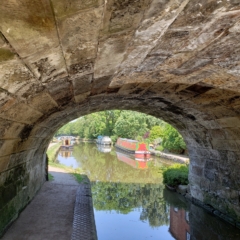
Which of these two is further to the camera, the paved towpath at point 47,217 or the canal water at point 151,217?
the canal water at point 151,217

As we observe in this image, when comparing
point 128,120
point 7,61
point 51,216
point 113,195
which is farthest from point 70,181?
point 128,120

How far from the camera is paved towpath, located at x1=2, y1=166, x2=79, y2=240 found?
15.8 ft

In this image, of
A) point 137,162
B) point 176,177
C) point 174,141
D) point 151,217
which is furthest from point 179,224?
point 174,141

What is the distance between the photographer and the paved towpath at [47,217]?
4.82 m

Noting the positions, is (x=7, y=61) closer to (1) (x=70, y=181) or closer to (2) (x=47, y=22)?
(2) (x=47, y=22)

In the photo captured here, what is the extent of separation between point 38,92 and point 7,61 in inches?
40.2

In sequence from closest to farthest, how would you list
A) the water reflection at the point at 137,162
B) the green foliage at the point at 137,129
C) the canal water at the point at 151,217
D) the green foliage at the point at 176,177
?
the canal water at the point at 151,217, the green foliage at the point at 176,177, the water reflection at the point at 137,162, the green foliage at the point at 137,129

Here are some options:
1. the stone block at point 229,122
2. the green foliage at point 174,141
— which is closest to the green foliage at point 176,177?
the stone block at point 229,122

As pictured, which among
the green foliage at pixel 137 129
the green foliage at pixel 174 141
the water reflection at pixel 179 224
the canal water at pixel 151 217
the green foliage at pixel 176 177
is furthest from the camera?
the green foliage at pixel 137 129

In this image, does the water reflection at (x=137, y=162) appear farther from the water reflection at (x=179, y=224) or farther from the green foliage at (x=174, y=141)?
the water reflection at (x=179, y=224)

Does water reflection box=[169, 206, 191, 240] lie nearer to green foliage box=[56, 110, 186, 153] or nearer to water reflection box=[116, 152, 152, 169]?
water reflection box=[116, 152, 152, 169]

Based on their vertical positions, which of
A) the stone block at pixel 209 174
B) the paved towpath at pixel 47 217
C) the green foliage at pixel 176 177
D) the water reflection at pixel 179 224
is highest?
the stone block at pixel 209 174

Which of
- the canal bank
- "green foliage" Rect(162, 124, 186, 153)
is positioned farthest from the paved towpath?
"green foliage" Rect(162, 124, 186, 153)

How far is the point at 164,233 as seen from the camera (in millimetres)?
6590
